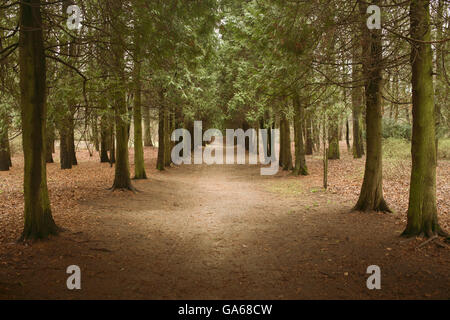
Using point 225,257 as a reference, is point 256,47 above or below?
above

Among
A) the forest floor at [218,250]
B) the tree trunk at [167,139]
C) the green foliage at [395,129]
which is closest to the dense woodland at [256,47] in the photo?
the forest floor at [218,250]

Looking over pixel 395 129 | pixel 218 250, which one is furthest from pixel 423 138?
pixel 395 129

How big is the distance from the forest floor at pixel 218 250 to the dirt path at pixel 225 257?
0.02 metres

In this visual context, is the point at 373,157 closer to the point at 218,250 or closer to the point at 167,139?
the point at 218,250

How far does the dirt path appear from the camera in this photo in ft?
14.1

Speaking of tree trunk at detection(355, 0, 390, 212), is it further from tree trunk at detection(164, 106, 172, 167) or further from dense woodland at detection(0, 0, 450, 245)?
tree trunk at detection(164, 106, 172, 167)

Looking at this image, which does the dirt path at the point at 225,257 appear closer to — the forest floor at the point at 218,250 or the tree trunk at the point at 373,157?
the forest floor at the point at 218,250

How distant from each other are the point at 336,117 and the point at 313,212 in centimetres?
1152

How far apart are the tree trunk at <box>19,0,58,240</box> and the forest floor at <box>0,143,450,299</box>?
21.9 inches

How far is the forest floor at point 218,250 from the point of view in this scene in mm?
4316

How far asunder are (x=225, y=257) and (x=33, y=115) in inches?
177

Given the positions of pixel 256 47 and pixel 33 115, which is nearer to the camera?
pixel 33 115

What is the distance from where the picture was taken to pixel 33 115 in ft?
18.5
